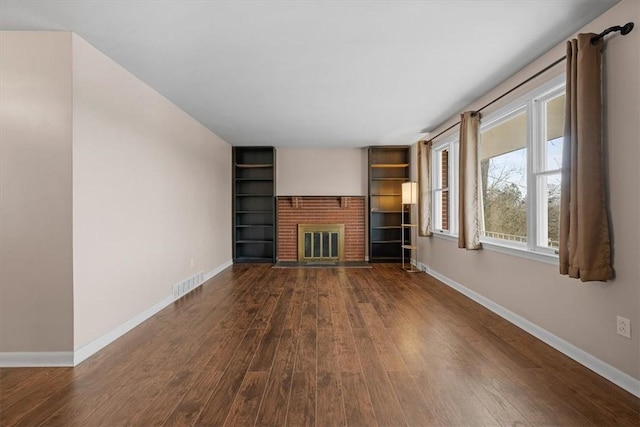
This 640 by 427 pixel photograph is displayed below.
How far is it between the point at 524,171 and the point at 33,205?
167 inches

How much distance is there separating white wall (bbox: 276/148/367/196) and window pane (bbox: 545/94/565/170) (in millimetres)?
4100

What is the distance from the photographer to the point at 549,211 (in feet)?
9.35

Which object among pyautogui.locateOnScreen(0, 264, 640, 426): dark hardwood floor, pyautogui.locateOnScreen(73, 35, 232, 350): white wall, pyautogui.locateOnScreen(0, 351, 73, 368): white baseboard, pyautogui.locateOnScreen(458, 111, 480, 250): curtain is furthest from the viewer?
pyautogui.locateOnScreen(458, 111, 480, 250): curtain

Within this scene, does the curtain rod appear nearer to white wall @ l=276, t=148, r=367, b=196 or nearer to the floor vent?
white wall @ l=276, t=148, r=367, b=196

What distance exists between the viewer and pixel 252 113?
427 cm

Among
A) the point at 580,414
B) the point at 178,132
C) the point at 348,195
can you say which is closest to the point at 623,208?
the point at 580,414

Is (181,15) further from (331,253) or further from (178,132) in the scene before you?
(331,253)

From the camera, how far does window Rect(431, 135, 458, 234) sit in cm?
479

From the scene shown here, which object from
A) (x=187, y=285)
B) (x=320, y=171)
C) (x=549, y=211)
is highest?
(x=320, y=171)

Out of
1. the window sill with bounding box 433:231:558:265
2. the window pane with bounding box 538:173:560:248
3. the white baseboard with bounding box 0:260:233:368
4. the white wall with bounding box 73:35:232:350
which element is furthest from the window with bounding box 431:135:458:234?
the white baseboard with bounding box 0:260:233:368

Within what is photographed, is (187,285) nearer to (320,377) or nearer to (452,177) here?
(320,377)

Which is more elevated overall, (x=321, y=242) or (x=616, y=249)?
(x=616, y=249)

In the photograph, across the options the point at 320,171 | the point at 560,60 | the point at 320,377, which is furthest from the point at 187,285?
the point at 560,60

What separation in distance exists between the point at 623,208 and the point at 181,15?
3.17 meters
